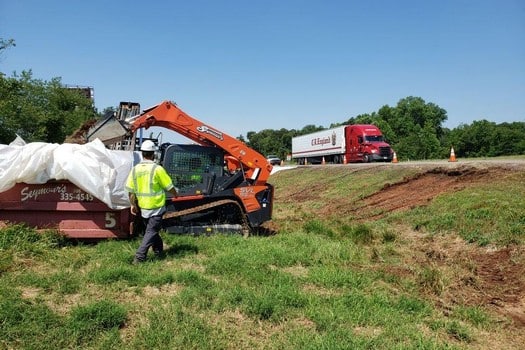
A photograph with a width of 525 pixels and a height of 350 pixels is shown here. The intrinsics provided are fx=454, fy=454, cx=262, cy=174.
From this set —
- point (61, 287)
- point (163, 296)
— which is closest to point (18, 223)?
point (61, 287)

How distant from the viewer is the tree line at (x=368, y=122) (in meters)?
31.4

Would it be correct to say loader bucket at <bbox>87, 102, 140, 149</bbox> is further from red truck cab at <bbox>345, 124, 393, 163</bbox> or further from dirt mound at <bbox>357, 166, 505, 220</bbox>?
red truck cab at <bbox>345, 124, 393, 163</bbox>

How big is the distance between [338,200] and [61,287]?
37.7ft

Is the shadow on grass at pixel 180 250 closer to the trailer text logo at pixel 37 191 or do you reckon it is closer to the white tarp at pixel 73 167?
the white tarp at pixel 73 167

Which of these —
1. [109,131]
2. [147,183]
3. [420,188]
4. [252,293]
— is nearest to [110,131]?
[109,131]

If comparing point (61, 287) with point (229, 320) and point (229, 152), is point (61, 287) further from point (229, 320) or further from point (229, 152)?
point (229, 152)

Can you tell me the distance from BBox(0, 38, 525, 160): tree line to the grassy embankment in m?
12.3

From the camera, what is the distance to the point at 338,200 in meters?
15.7

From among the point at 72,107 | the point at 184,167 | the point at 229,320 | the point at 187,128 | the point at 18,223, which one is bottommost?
the point at 229,320

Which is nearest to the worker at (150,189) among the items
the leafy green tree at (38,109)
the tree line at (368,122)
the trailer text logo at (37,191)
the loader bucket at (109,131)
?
the trailer text logo at (37,191)

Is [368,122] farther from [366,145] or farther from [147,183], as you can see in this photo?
[147,183]

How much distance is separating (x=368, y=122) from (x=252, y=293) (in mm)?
87997

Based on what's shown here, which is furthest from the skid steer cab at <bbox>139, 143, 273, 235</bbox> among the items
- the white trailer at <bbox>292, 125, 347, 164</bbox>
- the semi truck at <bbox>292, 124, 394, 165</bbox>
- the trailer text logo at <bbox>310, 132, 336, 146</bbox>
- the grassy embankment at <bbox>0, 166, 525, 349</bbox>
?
the trailer text logo at <bbox>310, 132, 336, 146</bbox>

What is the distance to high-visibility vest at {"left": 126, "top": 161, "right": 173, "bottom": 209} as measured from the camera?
671 centimetres
